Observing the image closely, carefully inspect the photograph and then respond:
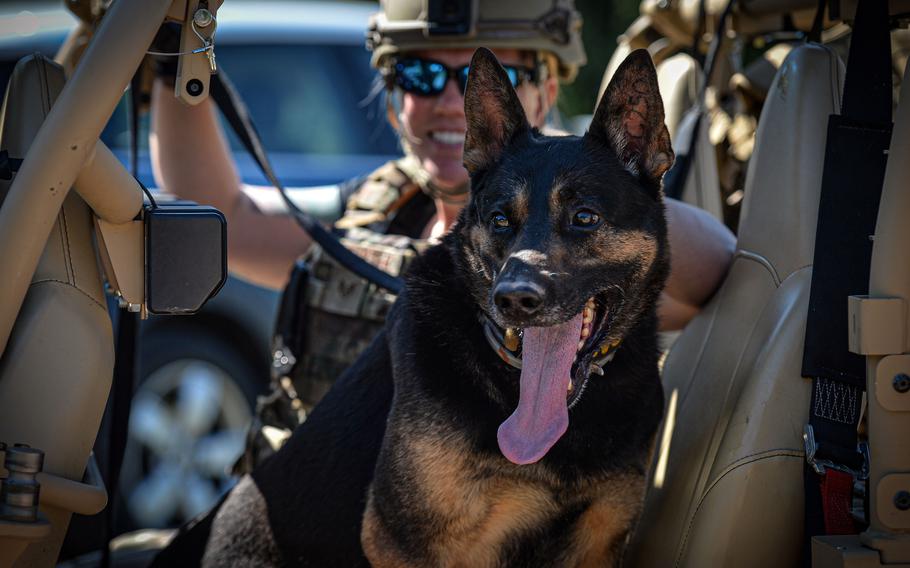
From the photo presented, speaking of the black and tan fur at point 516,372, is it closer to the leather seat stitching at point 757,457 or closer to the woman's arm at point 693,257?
the leather seat stitching at point 757,457

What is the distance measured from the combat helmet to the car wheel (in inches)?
102

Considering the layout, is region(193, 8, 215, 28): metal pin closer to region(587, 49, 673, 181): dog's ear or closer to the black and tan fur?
the black and tan fur

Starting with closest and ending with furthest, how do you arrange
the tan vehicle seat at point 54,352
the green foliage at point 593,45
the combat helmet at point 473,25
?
1. the tan vehicle seat at point 54,352
2. the combat helmet at point 473,25
3. the green foliage at point 593,45

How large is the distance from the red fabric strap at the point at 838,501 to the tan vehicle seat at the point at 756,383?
11 centimetres

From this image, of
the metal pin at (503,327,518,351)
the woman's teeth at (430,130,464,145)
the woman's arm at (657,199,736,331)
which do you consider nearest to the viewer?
the metal pin at (503,327,518,351)

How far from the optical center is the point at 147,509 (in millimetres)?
5137

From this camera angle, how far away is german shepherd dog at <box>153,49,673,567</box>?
211cm

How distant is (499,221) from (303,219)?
0.95m

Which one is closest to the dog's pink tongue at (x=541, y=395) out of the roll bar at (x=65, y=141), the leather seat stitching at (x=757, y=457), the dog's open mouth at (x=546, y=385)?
the dog's open mouth at (x=546, y=385)

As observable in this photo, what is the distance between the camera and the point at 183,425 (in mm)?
5340

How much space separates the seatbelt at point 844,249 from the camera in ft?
6.79

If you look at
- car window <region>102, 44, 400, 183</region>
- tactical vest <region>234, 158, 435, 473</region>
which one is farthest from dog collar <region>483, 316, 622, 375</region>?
car window <region>102, 44, 400, 183</region>

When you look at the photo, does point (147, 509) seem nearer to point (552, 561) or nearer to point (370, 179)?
point (370, 179)

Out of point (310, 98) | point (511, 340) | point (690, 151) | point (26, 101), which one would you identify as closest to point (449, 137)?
point (690, 151)
